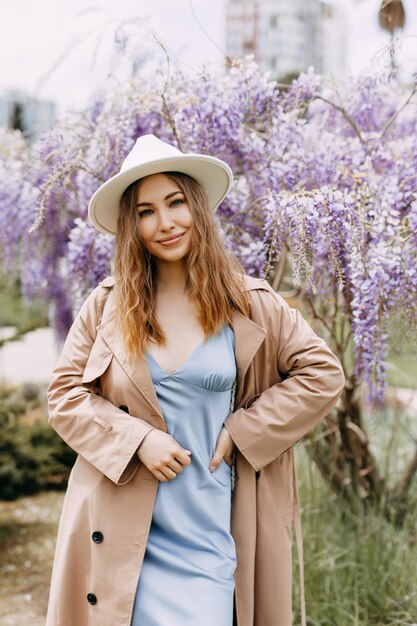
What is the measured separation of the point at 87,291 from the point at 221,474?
5.66 feet

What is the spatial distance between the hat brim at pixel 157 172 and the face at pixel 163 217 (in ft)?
0.15

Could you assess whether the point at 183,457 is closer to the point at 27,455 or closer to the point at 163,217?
the point at 163,217

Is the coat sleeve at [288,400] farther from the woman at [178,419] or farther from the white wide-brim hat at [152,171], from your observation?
the white wide-brim hat at [152,171]

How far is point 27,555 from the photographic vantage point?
14.7 feet

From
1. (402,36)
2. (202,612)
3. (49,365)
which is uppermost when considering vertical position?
(402,36)

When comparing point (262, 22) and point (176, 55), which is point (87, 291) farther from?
point (262, 22)

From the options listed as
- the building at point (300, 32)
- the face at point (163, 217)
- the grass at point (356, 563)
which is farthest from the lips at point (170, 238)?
the building at point (300, 32)

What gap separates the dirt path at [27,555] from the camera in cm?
380

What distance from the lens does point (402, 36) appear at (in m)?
2.89

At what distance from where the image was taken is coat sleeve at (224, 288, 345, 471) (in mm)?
2072

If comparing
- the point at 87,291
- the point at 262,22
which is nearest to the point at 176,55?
the point at 87,291

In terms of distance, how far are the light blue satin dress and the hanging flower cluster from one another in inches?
21.6

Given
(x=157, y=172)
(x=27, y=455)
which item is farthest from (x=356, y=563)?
(x=27, y=455)

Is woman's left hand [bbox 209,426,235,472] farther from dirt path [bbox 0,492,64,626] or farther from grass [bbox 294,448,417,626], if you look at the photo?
dirt path [bbox 0,492,64,626]
